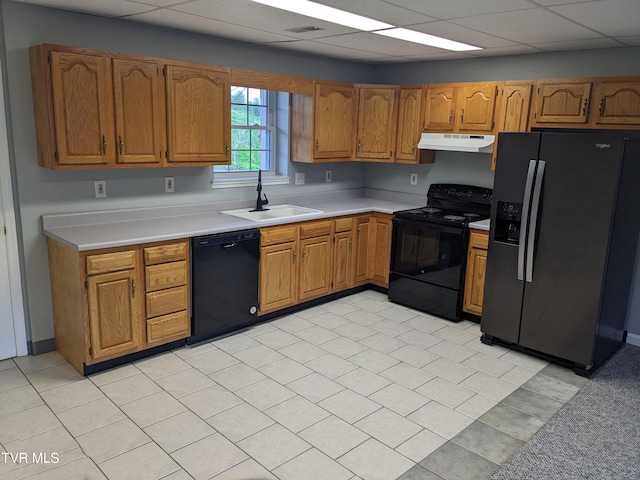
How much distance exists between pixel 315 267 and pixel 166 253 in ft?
5.06

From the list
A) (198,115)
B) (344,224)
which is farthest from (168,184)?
(344,224)

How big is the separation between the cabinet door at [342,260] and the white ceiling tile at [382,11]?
2096 millimetres

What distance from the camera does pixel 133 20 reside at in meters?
3.52

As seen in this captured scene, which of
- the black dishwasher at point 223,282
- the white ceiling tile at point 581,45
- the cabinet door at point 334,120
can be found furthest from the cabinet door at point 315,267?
the white ceiling tile at point 581,45

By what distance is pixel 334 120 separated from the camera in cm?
491

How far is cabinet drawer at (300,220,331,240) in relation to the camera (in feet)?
14.4

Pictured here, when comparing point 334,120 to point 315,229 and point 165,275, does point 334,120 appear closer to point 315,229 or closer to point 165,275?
point 315,229

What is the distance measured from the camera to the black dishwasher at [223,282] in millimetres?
3650

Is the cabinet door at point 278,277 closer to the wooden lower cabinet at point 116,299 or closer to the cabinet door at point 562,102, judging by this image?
the wooden lower cabinet at point 116,299

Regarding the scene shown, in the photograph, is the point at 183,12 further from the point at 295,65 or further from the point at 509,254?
the point at 509,254

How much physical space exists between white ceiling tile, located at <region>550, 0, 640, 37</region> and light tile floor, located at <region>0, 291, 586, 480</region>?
2.34 m

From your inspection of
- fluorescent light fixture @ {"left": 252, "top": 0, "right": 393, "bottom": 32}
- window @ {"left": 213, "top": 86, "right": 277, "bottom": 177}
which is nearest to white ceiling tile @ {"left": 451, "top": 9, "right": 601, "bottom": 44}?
fluorescent light fixture @ {"left": 252, "top": 0, "right": 393, "bottom": 32}

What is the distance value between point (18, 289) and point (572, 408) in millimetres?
3740

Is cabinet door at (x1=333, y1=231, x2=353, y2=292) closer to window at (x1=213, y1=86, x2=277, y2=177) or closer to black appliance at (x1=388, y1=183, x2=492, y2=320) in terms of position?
black appliance at (x1=388, y1=183, x2=492, y2=320)
